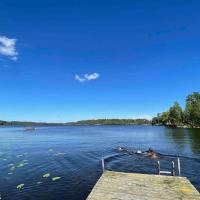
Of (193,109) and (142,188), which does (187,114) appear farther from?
(142,188)

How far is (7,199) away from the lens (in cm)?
2031

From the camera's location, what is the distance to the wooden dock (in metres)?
16.1

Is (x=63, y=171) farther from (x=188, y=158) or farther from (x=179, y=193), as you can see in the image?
(x=188, y=158)

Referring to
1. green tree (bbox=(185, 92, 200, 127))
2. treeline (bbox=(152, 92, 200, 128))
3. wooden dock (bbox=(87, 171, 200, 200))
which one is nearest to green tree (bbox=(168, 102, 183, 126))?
treeline (bbox=(152, 92, 200, 128))

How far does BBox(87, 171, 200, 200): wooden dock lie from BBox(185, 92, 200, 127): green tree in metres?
122

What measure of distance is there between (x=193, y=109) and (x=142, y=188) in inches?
5032

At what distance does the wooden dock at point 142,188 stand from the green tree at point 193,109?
399 feet

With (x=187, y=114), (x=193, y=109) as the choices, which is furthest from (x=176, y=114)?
(x=193, y=109)

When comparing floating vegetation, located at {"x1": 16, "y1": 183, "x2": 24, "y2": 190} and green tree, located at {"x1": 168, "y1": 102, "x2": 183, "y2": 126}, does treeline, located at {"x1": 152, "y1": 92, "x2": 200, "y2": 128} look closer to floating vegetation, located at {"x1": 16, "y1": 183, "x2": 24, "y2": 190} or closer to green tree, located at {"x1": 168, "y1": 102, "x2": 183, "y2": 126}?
green tree, located at {"x1": 168, "y1": 102, "x2": 183, "y2": 126}

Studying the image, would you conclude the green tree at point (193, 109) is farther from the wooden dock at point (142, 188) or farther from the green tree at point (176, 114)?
the wooden dock at point (142, 188)

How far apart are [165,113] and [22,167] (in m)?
178

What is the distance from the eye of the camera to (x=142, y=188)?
17.9 metres

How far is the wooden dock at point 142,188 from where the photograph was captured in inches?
633

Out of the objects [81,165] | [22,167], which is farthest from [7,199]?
[81,165]
